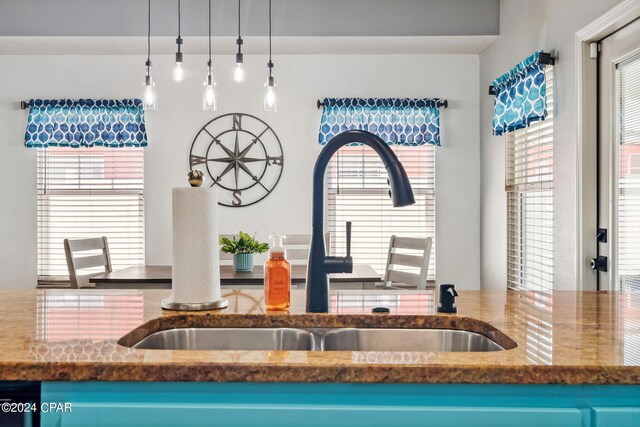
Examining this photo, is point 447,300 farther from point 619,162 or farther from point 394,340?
point 619,162

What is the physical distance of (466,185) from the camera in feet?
14.8

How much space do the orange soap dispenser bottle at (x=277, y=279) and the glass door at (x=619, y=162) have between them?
1.87 m

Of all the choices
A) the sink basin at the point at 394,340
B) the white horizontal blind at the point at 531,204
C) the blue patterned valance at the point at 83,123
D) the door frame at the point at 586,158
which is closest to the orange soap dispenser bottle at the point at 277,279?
the sink basin at the point at 394,340

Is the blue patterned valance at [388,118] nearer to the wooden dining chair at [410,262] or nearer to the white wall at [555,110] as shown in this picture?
the white wall at [555,110]

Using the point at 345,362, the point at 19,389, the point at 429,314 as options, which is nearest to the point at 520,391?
the point at 345,362

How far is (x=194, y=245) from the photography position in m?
1.32

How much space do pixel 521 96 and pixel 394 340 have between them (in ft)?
8.13

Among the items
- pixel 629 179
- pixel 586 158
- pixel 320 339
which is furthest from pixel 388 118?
pixel 320 339

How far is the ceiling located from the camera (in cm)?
399

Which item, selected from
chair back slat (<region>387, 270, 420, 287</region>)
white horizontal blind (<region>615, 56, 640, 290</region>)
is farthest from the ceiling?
chair back slat (<region>387, 270, 420, 287</region>)

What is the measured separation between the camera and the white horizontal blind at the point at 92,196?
4551mm

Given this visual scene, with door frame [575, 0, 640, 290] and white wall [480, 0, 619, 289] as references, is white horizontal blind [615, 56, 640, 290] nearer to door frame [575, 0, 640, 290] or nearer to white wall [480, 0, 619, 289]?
door frame [575, 0, 640, 290]

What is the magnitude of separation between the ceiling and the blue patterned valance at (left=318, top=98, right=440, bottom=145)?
0.56 m

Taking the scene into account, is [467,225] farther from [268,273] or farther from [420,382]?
[420,382]
